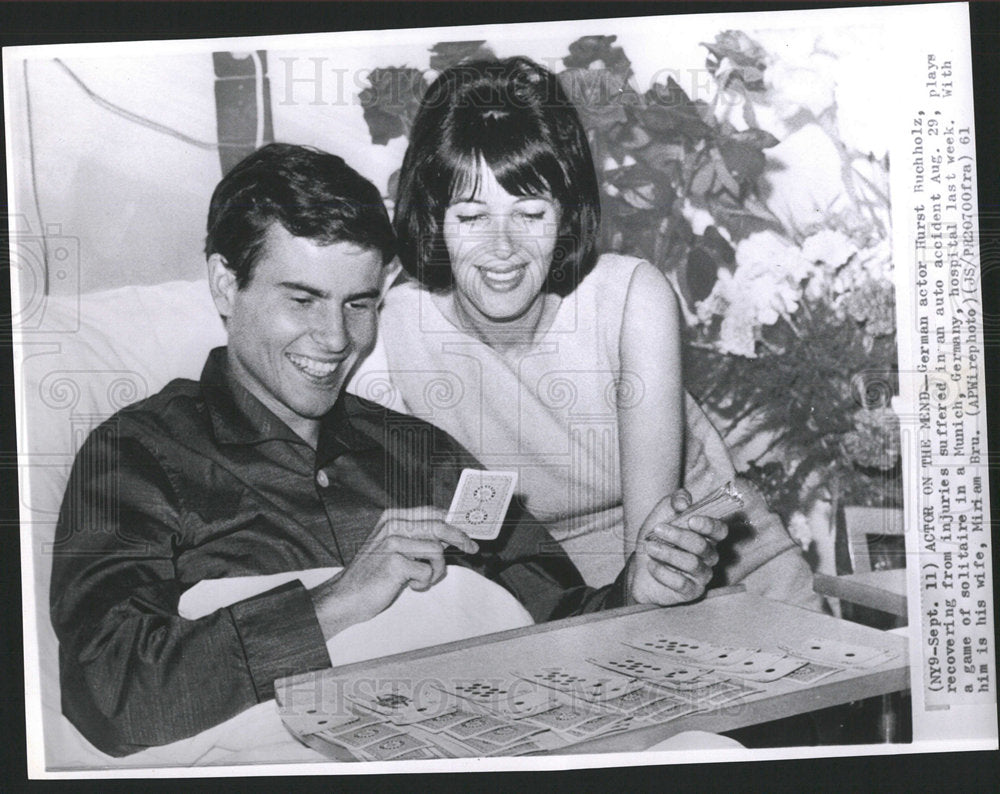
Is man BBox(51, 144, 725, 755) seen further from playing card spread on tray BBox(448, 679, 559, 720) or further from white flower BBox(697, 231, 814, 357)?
white flower BBox(697, 231, 814, 357)

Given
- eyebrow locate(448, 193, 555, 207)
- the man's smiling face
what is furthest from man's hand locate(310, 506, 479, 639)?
eyebrow locate(448, 193, 555, 207)

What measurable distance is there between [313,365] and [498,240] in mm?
528

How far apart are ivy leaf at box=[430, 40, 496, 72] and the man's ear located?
0.69 meters

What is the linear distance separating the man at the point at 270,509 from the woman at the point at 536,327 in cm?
7

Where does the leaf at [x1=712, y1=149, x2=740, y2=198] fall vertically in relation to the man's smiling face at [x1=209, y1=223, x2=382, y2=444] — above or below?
above

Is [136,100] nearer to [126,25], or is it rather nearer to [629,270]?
[126,25]

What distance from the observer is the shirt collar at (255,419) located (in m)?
2.14

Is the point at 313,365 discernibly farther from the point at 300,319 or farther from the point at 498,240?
the point at 498,240

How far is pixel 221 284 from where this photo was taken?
2164 millimetres

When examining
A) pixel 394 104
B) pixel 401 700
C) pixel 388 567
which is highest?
pixel 394 104

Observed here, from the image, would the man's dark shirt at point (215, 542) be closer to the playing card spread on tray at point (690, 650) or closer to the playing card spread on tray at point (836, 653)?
the playing card spread on tray at point (690, 650)

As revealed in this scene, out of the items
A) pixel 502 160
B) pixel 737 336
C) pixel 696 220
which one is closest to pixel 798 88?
pixel 696 220

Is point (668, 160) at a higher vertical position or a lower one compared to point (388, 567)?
higher

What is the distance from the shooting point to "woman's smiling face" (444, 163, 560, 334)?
84.7 inches
